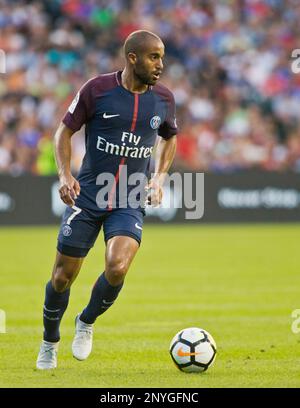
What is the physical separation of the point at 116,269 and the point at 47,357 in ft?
3.03

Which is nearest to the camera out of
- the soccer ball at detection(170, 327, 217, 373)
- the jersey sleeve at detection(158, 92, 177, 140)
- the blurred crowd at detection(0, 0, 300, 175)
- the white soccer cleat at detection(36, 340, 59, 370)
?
the soccer ball at detection(170, 327, 217, 373)

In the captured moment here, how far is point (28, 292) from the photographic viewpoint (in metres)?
12.8

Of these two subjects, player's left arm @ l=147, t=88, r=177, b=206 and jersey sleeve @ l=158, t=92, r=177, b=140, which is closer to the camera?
player's left arm @ l=147, t=88, r=177, b=206

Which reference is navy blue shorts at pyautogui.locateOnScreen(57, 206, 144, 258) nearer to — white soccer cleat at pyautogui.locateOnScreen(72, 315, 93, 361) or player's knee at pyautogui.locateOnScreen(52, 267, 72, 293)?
player's knee at pyautogui.locateOnScreen(52, 267, 72, 293)

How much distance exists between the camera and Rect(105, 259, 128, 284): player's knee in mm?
7529

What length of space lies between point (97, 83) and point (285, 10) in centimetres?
1914

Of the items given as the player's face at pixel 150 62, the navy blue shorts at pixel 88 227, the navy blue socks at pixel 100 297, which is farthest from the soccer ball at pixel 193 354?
the player's face at pixel 150 62

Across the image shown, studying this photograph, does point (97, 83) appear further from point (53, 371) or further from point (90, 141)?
point (53, 371)

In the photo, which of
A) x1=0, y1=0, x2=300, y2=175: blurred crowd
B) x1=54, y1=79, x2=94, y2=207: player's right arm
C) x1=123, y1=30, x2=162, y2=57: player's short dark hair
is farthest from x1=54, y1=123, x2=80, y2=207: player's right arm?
x1=0, y1=0, x2=300, y2=175: blurred crowd

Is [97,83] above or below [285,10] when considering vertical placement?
below

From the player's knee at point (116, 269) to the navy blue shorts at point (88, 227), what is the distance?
244mm

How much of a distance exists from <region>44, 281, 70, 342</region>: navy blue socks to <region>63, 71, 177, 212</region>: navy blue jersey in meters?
0.69

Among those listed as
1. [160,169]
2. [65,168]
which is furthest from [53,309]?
[160,169]
